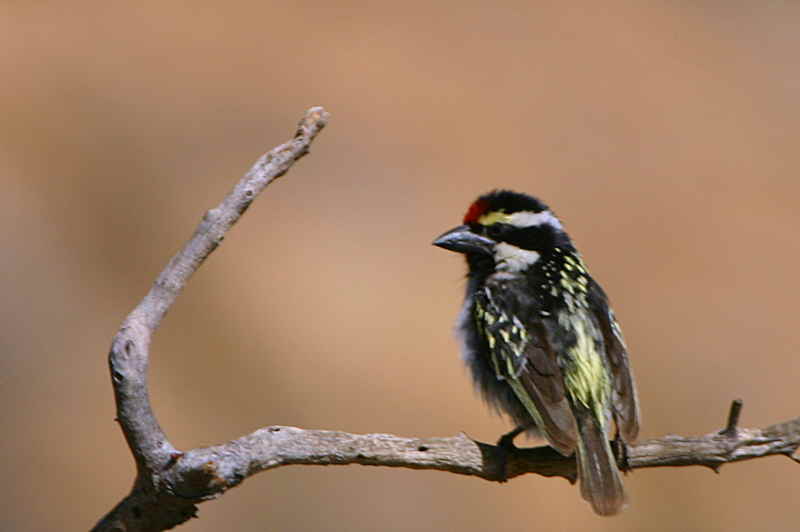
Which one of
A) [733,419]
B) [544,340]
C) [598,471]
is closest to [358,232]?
[544,340]

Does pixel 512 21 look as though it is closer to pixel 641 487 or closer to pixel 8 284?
pixel 641 487

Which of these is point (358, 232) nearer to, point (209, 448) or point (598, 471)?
point (598, 471)

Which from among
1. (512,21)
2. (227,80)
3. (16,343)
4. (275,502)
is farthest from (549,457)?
(512,21)

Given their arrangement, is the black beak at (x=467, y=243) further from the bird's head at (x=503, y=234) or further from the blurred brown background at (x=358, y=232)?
the blurred brown background at (x=358, y=232)

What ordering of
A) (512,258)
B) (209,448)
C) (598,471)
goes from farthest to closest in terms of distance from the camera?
(512,258) → (598,471) → (209,448)

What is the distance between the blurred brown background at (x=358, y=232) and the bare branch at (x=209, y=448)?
3513 millimetres

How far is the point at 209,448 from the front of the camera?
3771 mm

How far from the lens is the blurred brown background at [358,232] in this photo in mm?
7465

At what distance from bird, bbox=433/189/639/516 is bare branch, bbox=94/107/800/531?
0.38 m

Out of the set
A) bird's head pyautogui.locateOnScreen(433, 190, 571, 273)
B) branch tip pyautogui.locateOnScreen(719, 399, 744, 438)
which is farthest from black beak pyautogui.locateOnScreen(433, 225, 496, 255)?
branch tip pyautogui.locateOnScreen(719, 399, 744, 438)

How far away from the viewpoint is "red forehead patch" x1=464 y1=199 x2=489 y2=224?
16.8 ft

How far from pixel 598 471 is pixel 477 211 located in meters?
1.33

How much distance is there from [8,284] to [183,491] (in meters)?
4.10

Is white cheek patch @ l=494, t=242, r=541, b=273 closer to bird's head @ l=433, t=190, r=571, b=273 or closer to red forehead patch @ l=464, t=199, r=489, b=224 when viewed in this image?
bird's head @ l=433, t=190, r=571, b=273
